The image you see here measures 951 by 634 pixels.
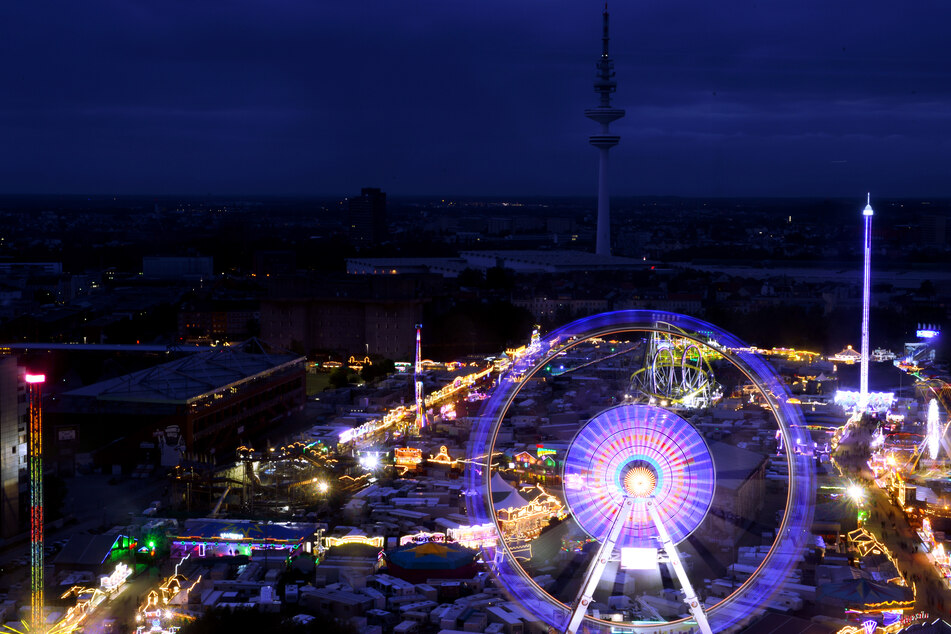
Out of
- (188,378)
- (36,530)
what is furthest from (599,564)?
(188,378)

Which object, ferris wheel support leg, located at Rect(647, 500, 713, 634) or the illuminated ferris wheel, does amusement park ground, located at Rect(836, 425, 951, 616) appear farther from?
ferris wheel support leg, located at Rect(647, 500, 713, 634)

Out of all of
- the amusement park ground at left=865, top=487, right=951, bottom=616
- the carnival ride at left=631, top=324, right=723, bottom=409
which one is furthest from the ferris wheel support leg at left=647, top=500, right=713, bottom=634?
the carnival ride at left=631, top=324, right=723, bottom=409

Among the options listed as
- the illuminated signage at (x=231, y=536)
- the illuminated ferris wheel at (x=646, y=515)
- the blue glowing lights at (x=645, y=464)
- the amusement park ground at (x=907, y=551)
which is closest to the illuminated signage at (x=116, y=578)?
the illuminated signage at (x=231, y=536)

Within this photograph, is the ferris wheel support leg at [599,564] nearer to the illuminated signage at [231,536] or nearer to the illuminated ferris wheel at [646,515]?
the illuminated ferris wheel at [646,515]

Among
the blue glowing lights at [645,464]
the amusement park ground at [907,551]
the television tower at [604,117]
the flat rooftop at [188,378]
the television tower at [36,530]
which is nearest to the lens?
the blue glowing lights at [645,464]

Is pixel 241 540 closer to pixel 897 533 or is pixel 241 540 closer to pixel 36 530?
pixel 36 530

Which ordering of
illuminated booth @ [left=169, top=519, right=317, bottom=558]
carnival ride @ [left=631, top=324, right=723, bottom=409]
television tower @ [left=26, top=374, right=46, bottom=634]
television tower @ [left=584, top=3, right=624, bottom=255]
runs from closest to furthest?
television tower @ [left=26, top=374, right=46, bottom=634] < illuminated booth @ [left=169, top=519, right=317, bottom=558] < carnival ride @ [left=631, top=324, right=723, bottom=409] < television tower @ [left=584, top=3, right=624, bottom=255]

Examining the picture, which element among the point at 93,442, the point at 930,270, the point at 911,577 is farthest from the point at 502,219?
the point at 911,577
